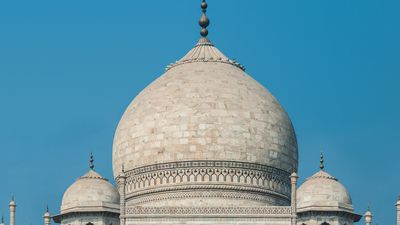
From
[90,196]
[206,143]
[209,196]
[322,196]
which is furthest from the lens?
[206,143]

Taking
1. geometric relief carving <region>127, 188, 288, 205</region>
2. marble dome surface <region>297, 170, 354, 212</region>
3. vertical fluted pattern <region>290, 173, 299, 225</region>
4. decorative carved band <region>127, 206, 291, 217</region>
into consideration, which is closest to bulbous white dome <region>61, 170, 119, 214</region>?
decorative carved band <region>127, 206, 291, 217</region>

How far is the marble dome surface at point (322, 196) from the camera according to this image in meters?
71.1

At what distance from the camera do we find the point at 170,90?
75938mm

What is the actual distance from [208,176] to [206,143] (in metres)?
1.12

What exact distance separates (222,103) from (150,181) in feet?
11.4

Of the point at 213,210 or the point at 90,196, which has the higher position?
the point at 90,196

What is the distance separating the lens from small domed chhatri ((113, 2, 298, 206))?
74.0 metres

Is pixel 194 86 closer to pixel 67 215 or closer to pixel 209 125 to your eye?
pixel 209 125

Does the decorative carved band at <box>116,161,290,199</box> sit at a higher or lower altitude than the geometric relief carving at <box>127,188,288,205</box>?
higher

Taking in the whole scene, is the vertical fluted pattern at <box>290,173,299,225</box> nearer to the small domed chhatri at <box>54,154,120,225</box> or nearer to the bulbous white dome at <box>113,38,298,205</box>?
the bulbous white dome at <box>113,38,298,205</box>

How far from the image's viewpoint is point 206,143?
7431 centimetres

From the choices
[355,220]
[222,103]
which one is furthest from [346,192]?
[222,103]

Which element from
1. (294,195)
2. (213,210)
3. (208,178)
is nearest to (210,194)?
(208,178)

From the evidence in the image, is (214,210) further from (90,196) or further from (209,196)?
(90,196)
